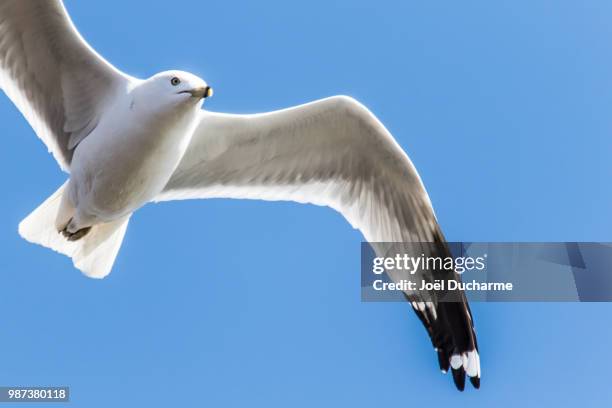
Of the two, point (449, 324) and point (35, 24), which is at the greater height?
point (35, 24)

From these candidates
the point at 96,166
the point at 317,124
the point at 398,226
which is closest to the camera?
the point at 96,166

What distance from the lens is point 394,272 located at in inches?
209

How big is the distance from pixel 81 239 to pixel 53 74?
2.46 ft

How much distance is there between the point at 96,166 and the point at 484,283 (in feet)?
6.42

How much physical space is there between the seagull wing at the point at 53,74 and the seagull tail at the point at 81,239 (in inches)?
9.0

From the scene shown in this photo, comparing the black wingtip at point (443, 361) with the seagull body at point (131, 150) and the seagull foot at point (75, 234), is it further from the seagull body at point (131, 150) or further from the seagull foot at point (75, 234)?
the seagull foot at point (75, 234)

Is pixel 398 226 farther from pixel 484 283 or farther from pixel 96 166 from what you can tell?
pixel 96 166

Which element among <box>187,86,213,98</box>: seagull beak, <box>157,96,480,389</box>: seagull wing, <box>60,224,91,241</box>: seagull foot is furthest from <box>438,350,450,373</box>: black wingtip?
<box>187,86,213,98</box>: seagull beak

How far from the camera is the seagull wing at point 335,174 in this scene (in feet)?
15.9

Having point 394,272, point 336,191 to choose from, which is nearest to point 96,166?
point 336,191

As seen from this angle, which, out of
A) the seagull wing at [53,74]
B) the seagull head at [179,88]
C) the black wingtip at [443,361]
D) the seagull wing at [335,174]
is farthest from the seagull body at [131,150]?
the black wingtip at [443,361]

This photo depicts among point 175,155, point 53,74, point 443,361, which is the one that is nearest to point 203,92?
point 175,155

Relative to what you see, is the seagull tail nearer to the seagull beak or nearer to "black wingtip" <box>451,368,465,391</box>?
the seagull beak

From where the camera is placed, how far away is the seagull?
14.5 ft
